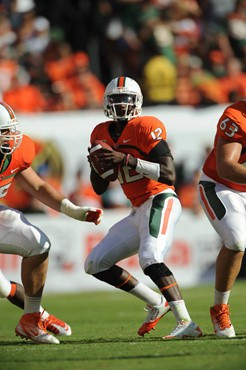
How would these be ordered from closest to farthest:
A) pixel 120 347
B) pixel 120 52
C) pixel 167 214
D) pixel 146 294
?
pixel 120 347 < pixel 167 214 < pixel 146 294 < pixel 120 52

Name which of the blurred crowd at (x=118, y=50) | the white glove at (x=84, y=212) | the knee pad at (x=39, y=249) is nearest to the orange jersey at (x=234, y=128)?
the white glove at (x=84, y=212)

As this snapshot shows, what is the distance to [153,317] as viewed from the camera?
21.3 ft

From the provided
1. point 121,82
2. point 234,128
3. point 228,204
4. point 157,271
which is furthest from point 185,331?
point 121,82

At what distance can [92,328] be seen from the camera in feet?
23.9

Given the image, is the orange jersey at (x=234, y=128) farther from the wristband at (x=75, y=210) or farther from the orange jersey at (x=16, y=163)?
the orange jersey at (x=16, y=163)

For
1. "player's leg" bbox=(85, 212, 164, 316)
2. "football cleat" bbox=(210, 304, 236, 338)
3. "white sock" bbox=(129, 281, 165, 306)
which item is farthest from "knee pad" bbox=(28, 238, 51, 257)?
"football cleat" bbox=(210, 304, 236, 338)

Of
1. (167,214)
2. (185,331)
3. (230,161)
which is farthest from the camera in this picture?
(167,214)

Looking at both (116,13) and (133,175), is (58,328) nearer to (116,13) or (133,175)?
(133,175)

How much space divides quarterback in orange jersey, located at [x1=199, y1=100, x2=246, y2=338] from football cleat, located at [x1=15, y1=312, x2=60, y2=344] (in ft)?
3.77

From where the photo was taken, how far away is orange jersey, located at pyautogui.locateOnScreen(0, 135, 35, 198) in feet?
20.1

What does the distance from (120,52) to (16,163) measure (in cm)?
854

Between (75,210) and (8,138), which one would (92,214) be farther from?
(8,138)

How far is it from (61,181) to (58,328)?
5.60m

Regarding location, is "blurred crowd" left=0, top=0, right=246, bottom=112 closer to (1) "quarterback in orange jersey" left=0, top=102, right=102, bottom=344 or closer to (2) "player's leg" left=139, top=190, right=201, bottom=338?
(2) "player's leg" left=139, top=190, right=201, bottom=338
